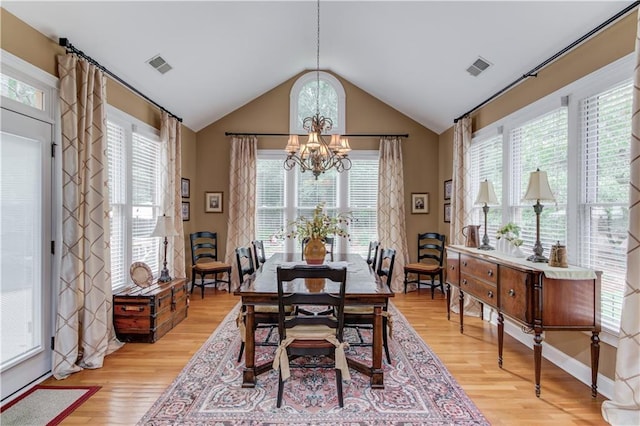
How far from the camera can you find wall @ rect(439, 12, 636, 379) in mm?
2484

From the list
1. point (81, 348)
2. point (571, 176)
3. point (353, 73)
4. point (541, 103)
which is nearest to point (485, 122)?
point (541, 103)

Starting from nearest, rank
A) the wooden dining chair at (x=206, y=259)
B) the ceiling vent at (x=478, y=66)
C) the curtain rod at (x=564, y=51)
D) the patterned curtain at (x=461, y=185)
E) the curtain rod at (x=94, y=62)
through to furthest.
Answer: the curtain rod at (x=564, y=51) → the curtain rod at (x=94, y=62) → the ceiling vent at (x=478, y=66) → the patterned curtain at (x=461, y=185) → the wooden dining chair at (x=206, y=259)

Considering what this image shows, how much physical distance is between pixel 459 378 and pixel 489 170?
9.01ft

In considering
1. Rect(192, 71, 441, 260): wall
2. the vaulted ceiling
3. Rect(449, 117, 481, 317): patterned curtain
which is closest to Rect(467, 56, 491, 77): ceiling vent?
the vaulted ceiling

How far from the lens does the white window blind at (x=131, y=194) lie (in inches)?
151

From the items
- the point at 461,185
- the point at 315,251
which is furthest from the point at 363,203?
the point at 315,251

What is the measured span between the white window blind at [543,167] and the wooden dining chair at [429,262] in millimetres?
1791

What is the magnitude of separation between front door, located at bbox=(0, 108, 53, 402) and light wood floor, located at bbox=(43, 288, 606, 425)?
0.99 ft

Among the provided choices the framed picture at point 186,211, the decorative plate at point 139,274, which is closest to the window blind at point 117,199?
the decorative plate at point 139,274

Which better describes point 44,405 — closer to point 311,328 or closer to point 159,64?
point 311,328

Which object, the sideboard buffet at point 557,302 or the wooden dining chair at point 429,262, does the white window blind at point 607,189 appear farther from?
the wooden dining chair at point 429,262

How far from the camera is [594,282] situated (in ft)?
8.13

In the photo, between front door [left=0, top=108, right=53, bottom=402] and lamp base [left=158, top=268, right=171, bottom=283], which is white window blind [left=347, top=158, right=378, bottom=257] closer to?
lamp base [left=158, top=268, right=171, bottom=283]

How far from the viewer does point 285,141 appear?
19.9 feet
